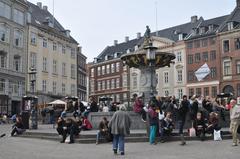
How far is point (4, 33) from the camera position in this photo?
52594 mm

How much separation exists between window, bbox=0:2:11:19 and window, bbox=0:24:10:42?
143 cm

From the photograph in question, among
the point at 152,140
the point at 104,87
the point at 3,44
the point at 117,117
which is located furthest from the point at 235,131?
the point at 104,87

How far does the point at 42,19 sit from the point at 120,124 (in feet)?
175

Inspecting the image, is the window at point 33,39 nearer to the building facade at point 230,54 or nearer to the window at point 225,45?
the building facade at point 230,54

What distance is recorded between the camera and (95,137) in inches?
712

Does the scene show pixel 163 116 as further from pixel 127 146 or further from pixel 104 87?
pixel 104 87

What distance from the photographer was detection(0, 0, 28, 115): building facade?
51.5 metres

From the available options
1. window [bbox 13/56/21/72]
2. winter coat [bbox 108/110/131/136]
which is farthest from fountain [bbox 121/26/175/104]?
window [bbox 13/56/21/72]

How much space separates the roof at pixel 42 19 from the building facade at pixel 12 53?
3538 millimetres

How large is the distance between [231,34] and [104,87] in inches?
1275

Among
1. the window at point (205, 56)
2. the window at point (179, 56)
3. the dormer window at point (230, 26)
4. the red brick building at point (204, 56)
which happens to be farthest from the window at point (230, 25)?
the window at point (179, 56)

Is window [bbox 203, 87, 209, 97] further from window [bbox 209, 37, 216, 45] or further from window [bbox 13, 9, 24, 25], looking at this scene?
window [bbox 13, 9, 24, 25]

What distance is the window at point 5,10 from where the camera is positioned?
170 feet

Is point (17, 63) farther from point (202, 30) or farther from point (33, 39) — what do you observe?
point (202, 30)
